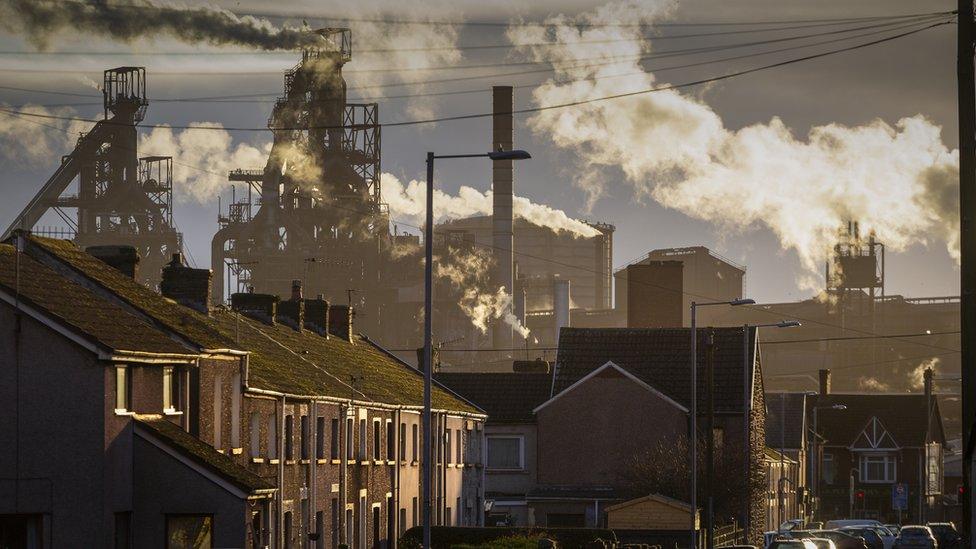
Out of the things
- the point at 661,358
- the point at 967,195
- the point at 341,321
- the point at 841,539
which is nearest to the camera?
the point at 967,195

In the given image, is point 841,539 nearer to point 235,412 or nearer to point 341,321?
point 341,321

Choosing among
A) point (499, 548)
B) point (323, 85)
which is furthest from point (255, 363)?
point (323, 85)

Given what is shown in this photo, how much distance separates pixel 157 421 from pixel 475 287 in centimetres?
13369

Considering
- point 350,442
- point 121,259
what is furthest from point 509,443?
point 121,259

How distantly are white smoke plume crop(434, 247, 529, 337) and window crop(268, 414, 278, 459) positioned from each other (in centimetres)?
12392

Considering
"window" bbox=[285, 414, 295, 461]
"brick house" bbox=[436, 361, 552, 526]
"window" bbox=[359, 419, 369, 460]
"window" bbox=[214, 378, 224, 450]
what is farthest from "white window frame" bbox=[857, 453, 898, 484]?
"window" bbox=[214, 378, 224, 450]

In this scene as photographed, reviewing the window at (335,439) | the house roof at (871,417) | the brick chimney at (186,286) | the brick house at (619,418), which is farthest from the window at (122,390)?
the house roof at (871,417)

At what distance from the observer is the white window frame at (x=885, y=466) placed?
122m

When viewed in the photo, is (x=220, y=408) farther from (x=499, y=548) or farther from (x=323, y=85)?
(x=323, y=85)

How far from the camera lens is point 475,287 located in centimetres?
16800

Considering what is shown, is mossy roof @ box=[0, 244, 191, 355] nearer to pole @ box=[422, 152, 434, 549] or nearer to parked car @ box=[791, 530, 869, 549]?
pole @ box=[422, 152, 434, 549]

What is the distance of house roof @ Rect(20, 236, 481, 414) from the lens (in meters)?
37.9

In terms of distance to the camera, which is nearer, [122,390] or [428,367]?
[122,390]

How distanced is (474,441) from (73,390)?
3815 cm
